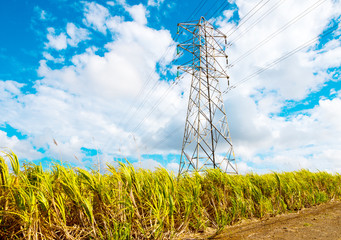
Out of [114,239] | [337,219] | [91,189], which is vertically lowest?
[337,219]

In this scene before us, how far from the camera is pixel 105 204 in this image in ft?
8.86

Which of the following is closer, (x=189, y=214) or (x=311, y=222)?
(x=189, y=214)

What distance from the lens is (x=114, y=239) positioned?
2535 mm

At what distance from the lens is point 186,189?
3.89 metres

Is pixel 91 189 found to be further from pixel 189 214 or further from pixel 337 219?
pixel 337 219

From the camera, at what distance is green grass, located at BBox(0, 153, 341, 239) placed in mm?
2355

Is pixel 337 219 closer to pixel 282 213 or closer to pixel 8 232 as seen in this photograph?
pixel 282 213

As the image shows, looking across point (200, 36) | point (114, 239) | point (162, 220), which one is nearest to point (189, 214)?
point (162, 220)

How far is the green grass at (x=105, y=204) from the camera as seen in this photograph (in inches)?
92.7

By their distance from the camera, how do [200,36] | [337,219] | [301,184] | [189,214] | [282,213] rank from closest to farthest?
[189,214] < [337,219] < [282,213] < [301,184] < [200,36]

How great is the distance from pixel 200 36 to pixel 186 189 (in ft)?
41.0

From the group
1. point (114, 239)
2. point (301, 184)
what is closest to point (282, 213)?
point (301, 184)

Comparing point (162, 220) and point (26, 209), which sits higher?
point (26, 209)

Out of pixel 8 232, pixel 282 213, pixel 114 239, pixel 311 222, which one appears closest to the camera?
pixel 8 232
